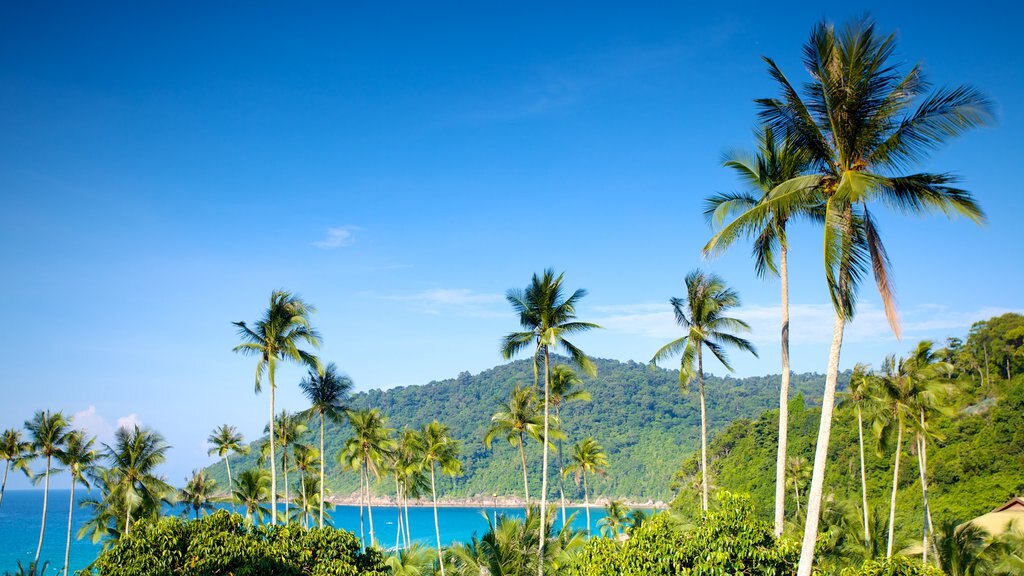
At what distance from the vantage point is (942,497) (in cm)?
5078

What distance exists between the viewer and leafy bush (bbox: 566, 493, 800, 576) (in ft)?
41.3

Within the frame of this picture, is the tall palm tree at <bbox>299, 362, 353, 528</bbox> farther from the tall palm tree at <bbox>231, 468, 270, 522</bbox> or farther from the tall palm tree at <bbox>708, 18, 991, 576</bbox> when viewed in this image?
the tall palm tree at <bbox>708, 18, 991, 576</bbox>

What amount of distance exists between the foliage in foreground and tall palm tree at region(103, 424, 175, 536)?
2046 cm

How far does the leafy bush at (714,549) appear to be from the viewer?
12602 mm

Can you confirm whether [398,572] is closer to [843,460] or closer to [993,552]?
[993,552]

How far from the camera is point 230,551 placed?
664 inches

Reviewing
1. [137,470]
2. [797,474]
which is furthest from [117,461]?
[797,474]

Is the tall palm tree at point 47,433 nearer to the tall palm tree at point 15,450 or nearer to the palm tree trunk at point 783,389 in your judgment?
the tall palm tree at point 15,450

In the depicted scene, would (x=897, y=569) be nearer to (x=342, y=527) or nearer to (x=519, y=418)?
(x=519, y=418)

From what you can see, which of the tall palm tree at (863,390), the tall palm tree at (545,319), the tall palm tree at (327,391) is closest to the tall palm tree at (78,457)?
the tall palm tree at (327,391)

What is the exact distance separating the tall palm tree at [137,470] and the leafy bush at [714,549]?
31.4 meters

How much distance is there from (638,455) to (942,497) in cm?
11920

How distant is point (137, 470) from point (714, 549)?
34.4m

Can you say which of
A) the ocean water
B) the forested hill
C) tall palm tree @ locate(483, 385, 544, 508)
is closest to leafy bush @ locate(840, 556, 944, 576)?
tall palm tree @ locate(483, 385, 544, 508)
